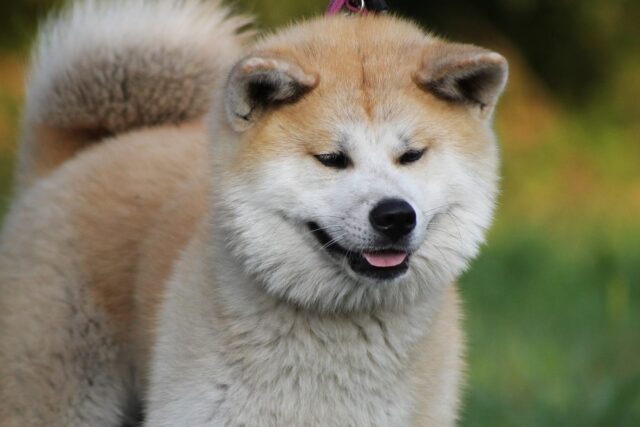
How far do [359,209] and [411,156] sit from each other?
0.26m

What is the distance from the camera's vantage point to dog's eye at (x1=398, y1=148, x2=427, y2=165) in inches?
140

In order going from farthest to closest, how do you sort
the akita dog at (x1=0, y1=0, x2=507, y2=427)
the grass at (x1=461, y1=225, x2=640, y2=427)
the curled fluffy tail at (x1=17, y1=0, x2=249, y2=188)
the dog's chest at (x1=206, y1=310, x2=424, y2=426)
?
the grass at (x1=461, y1=225, x2=640, y2=427), the curled fluffy tail at (x1=17, y1=0, x2=249, y2=188), the dog's chest at (x1=206, y1=310, x2=424, y2=426), the akita dog at (x1=0, y1=0, x2=507, y2=427)

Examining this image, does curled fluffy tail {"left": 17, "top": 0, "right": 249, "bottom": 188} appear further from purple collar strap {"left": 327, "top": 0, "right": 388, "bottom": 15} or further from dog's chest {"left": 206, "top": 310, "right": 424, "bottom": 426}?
dog's chest {"left": 206, "top": 310, "right": 424, "bottom": 426}

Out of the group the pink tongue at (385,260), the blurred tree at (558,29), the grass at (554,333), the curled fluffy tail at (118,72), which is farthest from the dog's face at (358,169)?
the blurred tree at (558,29)

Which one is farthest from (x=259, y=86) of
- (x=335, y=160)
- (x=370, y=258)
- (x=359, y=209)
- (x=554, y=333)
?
(x=554, y=333)

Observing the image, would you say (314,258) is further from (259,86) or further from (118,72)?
(118,72)

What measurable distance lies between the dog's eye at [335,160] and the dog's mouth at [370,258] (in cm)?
18

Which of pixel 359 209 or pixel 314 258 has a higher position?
pixel 359 209

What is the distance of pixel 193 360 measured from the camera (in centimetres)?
374

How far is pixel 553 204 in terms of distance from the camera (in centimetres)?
977

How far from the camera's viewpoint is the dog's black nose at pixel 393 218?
338 centimetres

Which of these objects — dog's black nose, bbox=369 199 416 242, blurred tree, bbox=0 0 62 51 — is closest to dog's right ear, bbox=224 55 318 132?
dog's black nose, bbox=369 199 416 242

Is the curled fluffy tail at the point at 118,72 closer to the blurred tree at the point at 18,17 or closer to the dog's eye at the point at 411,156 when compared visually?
the dog's eye at the point at 411,156

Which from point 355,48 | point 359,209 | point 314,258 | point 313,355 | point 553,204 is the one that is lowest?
point 553,204
